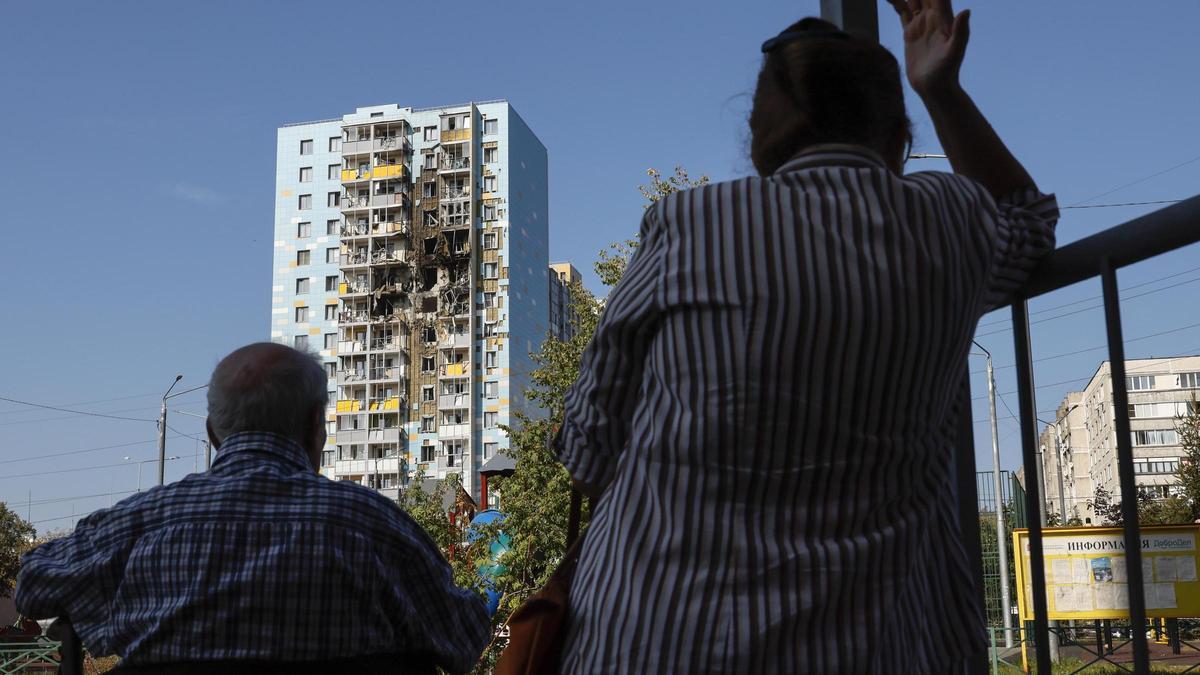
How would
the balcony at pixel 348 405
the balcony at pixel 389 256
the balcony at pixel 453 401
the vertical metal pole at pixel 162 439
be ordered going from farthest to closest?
1. the balcony at pixel 348 405
2. the balcony at pixel 389 256
3. the balcony at pixel 453 401
4. the vertical metal pole at pixel 162 439

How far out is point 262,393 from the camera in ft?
7.58

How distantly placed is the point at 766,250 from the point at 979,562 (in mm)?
745

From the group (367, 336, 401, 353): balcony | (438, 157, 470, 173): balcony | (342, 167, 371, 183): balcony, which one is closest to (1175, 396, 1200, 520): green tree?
(367, 336, 401, 353): balcony

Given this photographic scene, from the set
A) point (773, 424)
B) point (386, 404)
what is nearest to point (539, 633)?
point (773, 424)

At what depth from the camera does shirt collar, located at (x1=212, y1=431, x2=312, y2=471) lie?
224 centimetres

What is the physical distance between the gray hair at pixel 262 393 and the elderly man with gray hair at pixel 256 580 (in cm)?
5

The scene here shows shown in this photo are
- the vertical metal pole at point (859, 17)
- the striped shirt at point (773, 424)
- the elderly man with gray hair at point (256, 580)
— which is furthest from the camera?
the elderly man with gray hair at point (256, 580)

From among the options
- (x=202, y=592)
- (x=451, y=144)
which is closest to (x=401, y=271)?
(x=451, y=144)

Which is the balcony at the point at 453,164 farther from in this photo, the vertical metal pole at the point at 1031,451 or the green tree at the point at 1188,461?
the vertical metal pole at the point at 1031,451

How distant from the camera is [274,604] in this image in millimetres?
2049

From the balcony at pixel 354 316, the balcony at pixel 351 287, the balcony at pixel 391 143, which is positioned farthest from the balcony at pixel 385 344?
the balcony at pixel 391 143

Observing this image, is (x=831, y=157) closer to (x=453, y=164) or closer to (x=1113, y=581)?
(x=1113, y=581)

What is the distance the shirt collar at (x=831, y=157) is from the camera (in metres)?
1.33

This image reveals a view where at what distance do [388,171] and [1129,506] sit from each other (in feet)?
249
